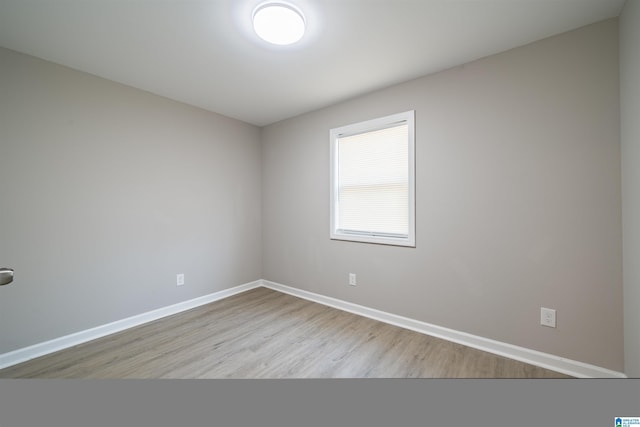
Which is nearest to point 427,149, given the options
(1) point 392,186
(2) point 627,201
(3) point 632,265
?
(1) point 392,186

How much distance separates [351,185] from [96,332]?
2.93 metres

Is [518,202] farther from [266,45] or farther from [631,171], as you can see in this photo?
[266,45]

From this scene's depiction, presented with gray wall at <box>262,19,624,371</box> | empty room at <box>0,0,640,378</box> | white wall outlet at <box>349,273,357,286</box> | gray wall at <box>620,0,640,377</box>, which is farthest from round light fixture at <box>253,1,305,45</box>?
white wall outlet at <box>349,273,357,286</box>

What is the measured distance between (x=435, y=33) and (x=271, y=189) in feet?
8.61

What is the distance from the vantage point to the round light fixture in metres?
1.46

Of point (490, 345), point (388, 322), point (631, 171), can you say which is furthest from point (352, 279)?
point (631, 171)

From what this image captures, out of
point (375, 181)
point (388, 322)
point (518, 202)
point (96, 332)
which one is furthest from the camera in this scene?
point (375, 181)

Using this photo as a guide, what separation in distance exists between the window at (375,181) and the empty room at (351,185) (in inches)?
1.0

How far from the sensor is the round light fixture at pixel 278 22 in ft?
4.79

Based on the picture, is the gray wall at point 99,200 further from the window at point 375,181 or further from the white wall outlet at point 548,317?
the white wall outlet at point 548,317

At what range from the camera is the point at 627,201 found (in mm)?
1443

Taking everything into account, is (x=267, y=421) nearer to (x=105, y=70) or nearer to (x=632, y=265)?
(x=632, y=265)

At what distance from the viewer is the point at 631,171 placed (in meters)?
1.39

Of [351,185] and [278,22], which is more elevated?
[278,22]
